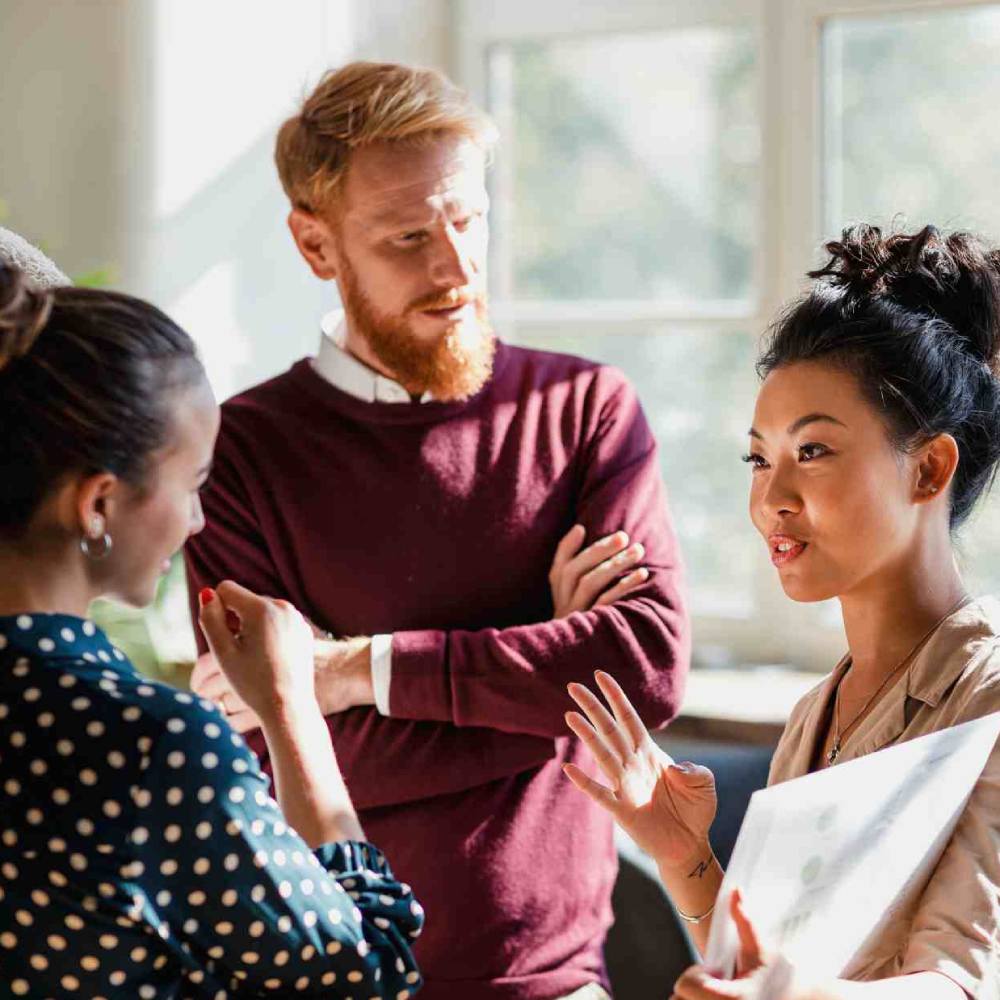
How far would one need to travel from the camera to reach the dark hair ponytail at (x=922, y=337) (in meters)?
1.47

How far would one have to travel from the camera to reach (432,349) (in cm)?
201

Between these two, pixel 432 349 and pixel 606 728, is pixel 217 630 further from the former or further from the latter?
pixel 432 349

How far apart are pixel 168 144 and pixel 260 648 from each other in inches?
86.2

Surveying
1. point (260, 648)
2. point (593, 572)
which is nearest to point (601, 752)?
point (260, 648)

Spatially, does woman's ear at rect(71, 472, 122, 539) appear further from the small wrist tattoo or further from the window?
the window

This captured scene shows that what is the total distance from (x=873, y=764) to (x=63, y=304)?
2.31 ft

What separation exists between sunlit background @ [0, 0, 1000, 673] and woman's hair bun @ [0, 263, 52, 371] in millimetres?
1913

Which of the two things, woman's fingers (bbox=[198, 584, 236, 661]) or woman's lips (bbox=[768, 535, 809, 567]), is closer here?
woman's fingers (bbox=[198, 584, 236, 661])

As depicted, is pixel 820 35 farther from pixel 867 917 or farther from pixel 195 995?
pixel 195 995

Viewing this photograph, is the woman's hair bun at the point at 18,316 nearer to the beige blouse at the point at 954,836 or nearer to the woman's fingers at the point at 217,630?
the woman's fingers at the point at 217,630

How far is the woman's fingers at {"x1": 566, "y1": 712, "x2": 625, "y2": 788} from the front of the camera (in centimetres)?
145

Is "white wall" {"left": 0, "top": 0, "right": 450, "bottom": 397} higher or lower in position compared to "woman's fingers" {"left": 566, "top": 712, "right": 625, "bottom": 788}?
higher

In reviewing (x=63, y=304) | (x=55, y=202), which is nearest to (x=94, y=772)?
(x=63, y=304)

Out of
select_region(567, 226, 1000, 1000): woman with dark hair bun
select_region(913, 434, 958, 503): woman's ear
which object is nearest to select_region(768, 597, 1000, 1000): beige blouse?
select_region(567, 226, 1000, 1000): woman with dark hair bun
